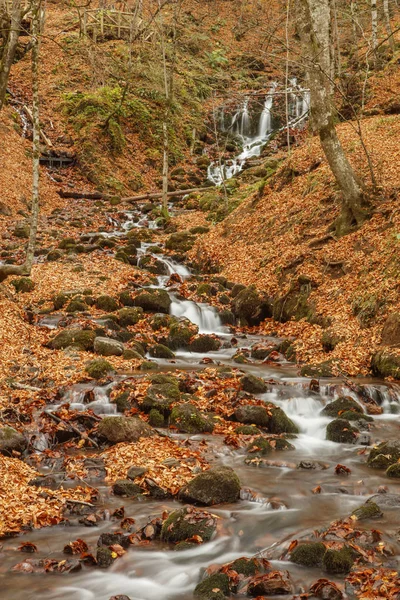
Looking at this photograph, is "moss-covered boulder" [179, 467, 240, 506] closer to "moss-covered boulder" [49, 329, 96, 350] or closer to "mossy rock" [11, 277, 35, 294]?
"moss-covered boulder" [49, 329, 96, 350]

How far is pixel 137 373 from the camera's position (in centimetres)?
1066

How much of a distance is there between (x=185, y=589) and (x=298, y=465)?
2983mm

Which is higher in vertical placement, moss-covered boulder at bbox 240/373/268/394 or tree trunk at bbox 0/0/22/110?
tree trunk at bbox 0/0/22/110

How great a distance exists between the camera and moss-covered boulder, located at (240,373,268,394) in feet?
33.0

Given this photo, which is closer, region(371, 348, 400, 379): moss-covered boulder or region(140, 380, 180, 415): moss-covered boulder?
region(140, 380, 180, 415): moss-covered boulder

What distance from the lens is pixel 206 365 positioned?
12.0 metres

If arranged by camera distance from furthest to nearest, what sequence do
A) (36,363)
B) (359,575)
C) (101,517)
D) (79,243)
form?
(79,243)
(36,363)
(101,517)
(359,575)

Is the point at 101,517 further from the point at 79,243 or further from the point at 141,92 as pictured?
the point at 141,92

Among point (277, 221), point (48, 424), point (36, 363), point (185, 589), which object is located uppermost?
point (277, 221)

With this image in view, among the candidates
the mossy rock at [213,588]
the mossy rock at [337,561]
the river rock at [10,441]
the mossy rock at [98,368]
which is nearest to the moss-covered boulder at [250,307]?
the mossy rock at [98,368]

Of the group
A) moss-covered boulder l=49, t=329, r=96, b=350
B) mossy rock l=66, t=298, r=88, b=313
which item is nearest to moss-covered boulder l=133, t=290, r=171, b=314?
mossy rock l=66, t=298, r=88, b=313

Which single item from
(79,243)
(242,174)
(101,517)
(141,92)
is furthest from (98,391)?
(141,92)

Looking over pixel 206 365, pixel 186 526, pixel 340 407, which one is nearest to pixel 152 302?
pixel 206 365

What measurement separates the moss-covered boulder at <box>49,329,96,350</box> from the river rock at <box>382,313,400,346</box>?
5.94 meters
